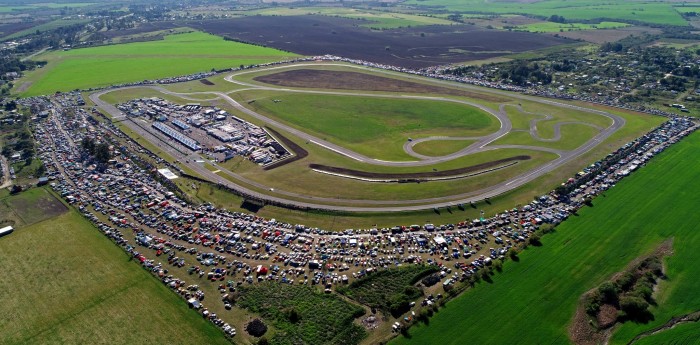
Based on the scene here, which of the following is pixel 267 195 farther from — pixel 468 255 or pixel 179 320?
pixel 468 255

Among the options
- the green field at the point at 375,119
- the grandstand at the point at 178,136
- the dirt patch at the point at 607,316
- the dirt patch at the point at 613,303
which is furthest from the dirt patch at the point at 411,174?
the dirt patch at the point at 607,316

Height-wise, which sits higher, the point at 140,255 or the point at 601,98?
the point at 601,98

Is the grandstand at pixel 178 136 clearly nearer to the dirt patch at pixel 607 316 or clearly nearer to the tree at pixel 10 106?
→ the tree at pixel 10 106

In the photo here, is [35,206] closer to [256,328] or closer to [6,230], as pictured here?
[6,230]

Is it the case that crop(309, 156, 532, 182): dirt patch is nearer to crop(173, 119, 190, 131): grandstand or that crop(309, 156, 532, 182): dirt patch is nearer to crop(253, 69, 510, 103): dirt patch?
crop(173, 119, 190, 131): grandstand

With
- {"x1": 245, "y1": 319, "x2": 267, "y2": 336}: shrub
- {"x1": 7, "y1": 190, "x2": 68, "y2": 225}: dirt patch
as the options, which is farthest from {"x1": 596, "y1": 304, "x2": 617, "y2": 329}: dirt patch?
{"x1": 7, "y1": 190, "x2": 68, "y2": 225}: dirt patch

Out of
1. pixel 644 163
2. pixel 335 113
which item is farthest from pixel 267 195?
pixel 644 163
